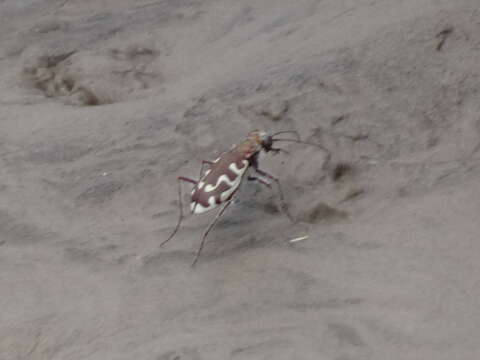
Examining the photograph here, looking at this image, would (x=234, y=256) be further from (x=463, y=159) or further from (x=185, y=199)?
(x=463, y=159)

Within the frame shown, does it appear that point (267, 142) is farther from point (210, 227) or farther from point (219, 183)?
point (210, 227)

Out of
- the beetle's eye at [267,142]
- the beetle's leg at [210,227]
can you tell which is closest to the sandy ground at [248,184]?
the beetle's leg at [210,227]

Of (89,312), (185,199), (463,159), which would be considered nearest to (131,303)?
(89,312)

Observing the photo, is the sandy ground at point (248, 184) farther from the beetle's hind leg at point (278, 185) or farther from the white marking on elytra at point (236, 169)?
the white marking on elytra at point (236, 169)

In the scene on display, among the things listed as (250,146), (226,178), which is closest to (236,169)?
(226,178)

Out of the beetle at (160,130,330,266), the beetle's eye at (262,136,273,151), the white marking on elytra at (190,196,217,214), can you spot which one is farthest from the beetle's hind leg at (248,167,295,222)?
the white marking on elytra at (190,196,217,214)

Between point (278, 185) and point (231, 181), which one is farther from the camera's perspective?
point (278, 185)
